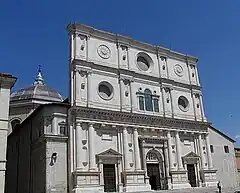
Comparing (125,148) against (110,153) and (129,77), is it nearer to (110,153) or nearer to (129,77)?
(110,153)

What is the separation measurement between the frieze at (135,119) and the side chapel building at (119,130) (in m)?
0.10

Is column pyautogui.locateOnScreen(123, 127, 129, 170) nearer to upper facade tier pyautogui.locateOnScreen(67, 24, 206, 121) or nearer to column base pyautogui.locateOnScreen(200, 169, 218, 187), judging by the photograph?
upper facade tier pyautogui.locateOnScreen(67, 24, 206, 121)

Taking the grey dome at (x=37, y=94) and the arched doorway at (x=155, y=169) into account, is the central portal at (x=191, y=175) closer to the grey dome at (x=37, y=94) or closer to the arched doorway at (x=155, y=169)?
the arched doorway at (x=155, y=169)

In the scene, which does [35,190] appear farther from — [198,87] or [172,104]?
[198,87]

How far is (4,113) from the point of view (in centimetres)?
2164

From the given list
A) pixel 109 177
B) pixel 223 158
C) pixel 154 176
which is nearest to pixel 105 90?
pixel 109 177

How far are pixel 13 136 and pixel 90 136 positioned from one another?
1475 centimetres

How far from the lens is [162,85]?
34812 mm

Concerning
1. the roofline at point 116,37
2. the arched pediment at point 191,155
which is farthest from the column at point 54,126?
the arched pediment at point 191,155

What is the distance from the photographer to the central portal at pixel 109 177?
2734 cm

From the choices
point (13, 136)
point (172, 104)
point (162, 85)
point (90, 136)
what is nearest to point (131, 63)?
point (162, 85)

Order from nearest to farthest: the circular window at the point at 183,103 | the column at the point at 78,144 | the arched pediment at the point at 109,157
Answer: the column at the point at 78,144 < the arched pediment at the point at 109,157 < the circular window at the point at 183,103

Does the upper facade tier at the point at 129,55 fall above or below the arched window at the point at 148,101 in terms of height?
above

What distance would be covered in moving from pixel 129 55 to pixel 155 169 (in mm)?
12655
